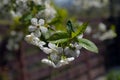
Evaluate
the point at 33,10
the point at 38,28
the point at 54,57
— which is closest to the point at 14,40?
the point at 33,10

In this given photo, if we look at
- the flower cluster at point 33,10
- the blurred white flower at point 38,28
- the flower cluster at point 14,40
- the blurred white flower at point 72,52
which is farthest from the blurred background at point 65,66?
the blurred white flower at point 72,52

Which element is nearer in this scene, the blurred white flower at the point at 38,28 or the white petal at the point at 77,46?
the white petal at the point at 77,46

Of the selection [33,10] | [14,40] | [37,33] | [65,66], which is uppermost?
[37,33]

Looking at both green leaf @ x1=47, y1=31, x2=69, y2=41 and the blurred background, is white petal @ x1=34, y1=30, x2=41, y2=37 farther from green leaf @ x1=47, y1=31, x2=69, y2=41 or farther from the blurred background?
the blurred background

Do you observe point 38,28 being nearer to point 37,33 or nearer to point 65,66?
point 37,33

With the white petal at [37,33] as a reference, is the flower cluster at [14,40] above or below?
below

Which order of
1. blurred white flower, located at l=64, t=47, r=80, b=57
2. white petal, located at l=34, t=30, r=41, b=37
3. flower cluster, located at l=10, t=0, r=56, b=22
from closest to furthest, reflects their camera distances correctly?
1. blurred white flower, located at l=64, t=47, r=80, b=57
2. white petal, located at l=34, t=30, r=41, b=37
3. flower cluster, located at l=10, t=0, r=56, b=22

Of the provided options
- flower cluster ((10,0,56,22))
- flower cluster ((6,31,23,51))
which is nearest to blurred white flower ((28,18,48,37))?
flower cluster ((10,0,56,22))

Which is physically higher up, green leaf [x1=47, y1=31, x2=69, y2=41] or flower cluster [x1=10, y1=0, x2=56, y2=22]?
green leaf [x1=47, y1=31, x2=69, y2=41]

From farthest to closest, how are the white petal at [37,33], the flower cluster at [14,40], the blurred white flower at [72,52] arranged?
the flower cluster at [14,40] < the white petal at [37,33] < the blurred white flower at [72,52]

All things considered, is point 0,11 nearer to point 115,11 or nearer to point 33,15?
point 33,15

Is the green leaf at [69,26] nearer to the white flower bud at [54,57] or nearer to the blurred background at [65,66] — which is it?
the white flower bud at [54,57]
